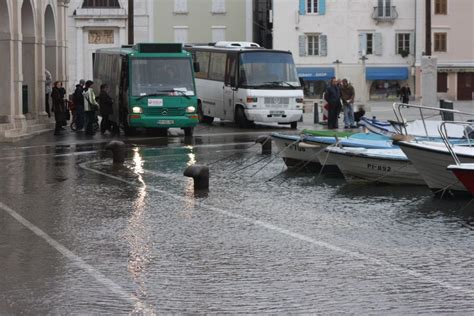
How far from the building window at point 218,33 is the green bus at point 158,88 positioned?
161 feet

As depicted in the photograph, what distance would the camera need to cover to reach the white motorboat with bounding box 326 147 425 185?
66.0 ft

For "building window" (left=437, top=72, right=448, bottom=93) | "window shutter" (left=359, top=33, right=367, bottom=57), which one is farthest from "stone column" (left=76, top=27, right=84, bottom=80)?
"building window" (left=437, top=72, right=448, bottom=93)

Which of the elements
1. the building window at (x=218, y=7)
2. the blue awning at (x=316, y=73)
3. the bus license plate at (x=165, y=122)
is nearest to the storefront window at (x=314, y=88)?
the blue awning at (x=316, y=73)

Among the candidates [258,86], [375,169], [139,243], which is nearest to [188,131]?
[258,86]

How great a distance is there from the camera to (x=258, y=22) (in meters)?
86.9

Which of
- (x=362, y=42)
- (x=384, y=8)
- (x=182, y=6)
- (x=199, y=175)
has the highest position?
(x=182, y=6)

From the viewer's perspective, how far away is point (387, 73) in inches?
3317

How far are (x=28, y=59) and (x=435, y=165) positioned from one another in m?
23.4

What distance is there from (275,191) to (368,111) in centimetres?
3897

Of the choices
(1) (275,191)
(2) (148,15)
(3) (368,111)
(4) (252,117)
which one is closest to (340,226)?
(1) (275,191)

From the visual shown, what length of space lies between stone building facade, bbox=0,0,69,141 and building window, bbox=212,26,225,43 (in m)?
38.8

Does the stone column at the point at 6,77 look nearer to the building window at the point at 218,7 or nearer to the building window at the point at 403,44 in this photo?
the building window at the point at 218,7

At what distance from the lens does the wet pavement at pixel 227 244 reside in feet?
34.0

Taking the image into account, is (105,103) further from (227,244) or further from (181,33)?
(181,33)
